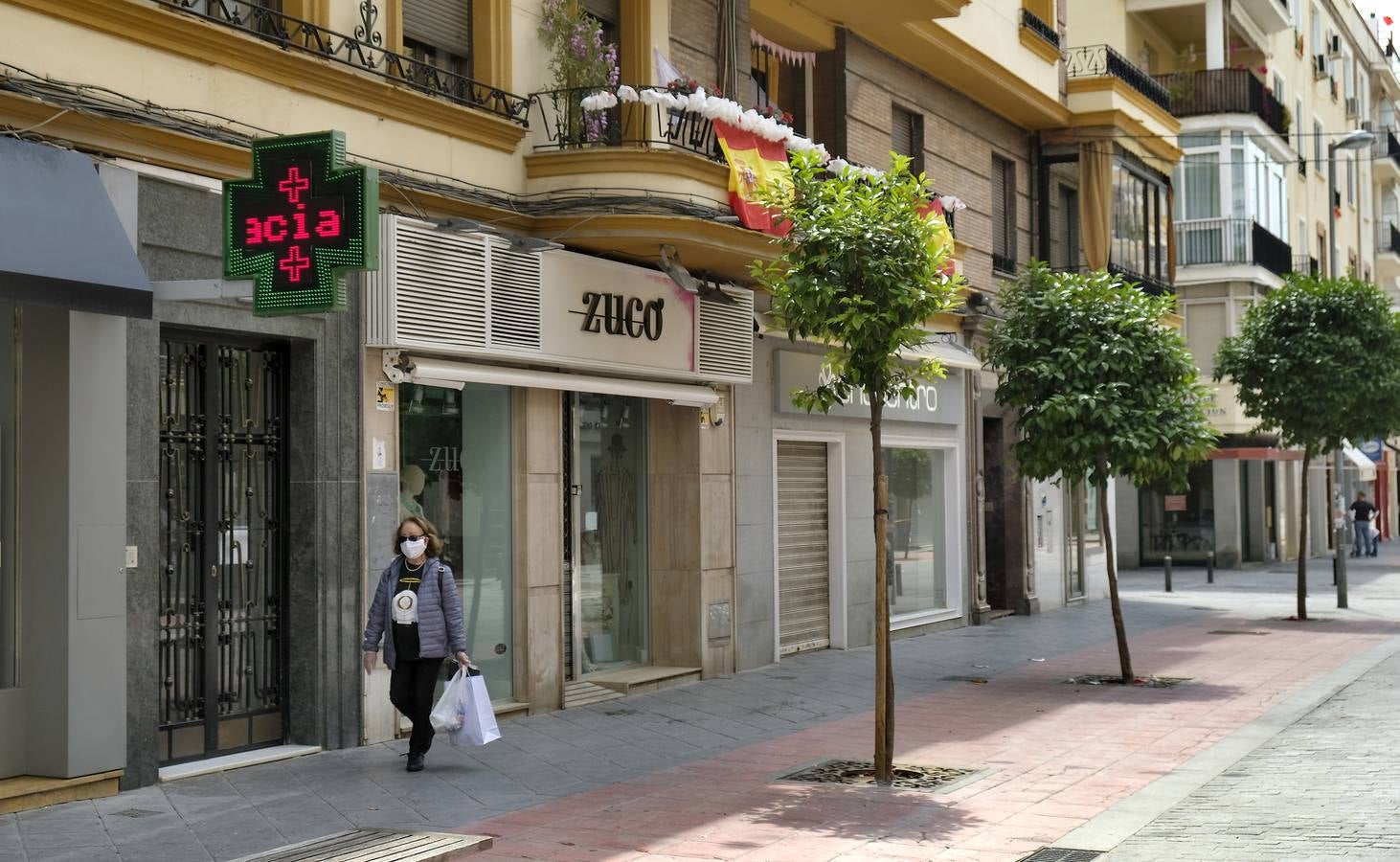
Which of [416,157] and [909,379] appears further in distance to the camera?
[416,157]

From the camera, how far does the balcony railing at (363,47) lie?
33.6 feet

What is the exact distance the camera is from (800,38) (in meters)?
17.4

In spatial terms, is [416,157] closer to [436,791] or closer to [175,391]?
[175,391]

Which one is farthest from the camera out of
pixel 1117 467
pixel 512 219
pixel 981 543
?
pixel 981 543

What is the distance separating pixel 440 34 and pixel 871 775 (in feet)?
22.0

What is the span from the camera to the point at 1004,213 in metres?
22.9

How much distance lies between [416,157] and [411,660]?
3898mm

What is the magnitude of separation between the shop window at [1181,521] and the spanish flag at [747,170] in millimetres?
23473

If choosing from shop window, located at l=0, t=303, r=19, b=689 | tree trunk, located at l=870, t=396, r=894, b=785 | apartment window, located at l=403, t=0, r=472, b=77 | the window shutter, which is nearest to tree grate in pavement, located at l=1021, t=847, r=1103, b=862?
tree trunk, located at l=870, t=396, r=894, b=785

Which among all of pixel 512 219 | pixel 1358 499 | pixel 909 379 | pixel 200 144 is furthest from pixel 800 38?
pixel 1358 499

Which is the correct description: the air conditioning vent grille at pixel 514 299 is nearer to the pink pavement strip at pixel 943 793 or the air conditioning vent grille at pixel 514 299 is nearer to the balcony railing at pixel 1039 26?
the pink pavement strip at pixel 943 793

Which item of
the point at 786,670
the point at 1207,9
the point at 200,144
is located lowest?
the point at 786,670

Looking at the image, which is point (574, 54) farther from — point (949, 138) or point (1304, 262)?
point (1304, 262)

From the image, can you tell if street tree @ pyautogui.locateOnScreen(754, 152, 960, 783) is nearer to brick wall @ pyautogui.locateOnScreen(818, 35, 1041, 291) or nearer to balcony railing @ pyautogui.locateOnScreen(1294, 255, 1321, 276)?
brick wall @ pyautogui.locateOnScreen(818, 35, 1041, 291)
